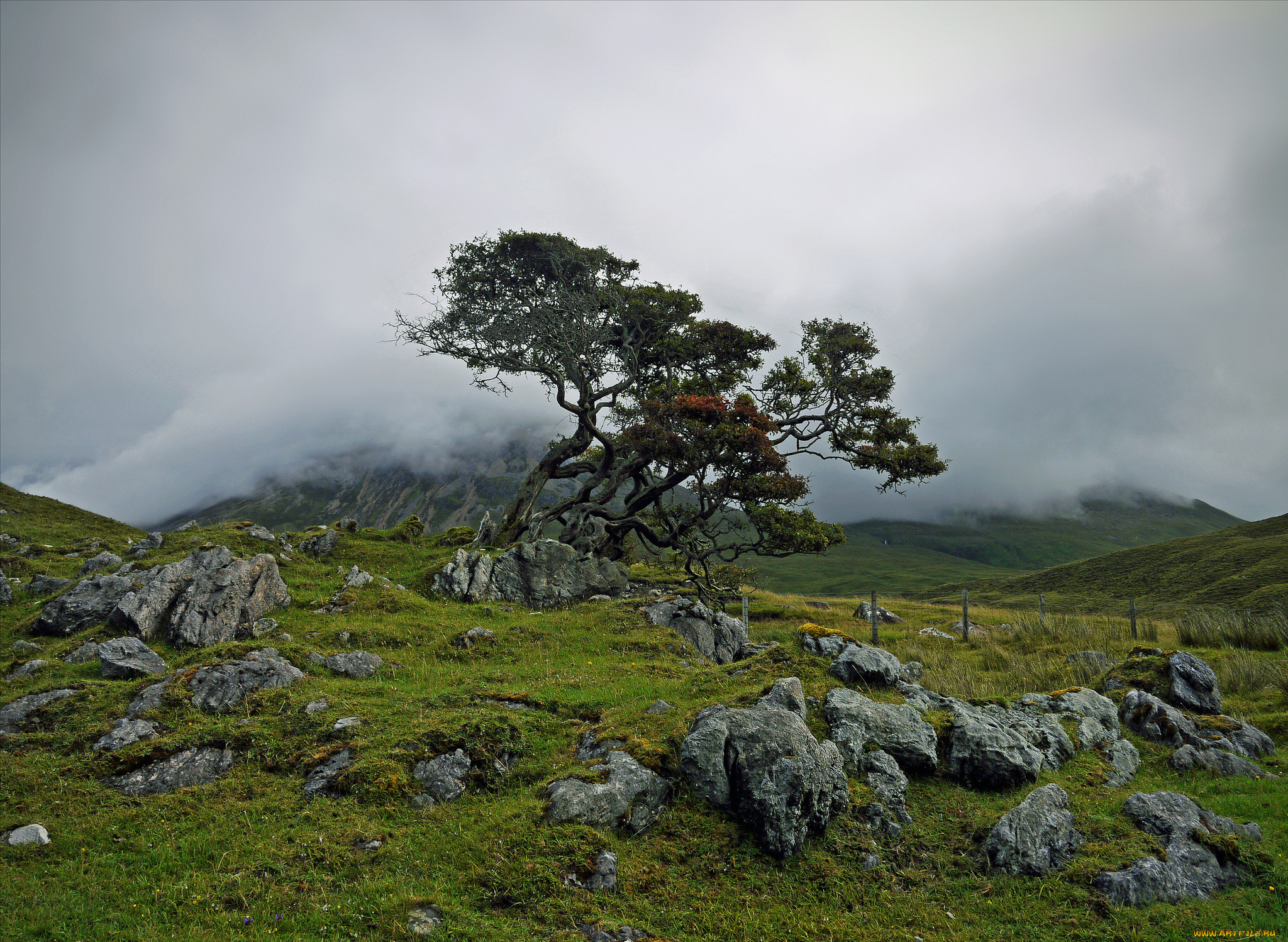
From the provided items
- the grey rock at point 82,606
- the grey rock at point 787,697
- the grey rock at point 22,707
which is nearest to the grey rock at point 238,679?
the grey rock at point 22,707

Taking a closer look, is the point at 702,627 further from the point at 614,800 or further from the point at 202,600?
the point at 202,600

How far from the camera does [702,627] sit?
26609 mm

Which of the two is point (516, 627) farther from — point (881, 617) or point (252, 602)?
point (881, 617)

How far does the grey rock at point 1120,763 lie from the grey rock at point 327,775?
1540 centimetres

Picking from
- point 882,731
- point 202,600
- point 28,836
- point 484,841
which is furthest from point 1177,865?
point 202,600

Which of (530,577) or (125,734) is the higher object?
(530,577)

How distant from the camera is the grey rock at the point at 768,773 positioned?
1049 cm

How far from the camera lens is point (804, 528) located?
30.3 meters

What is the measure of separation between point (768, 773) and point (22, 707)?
55.0 feet

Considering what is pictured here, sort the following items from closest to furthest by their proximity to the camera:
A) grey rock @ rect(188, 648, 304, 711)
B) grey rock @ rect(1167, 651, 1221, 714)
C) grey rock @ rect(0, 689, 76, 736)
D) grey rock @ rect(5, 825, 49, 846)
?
grey rock @ rect(5, 825, 49, 846) → grey rock @ rect(0, 689, 76, 736) → grey rock @ rect(188, 648, 304, 711) → grey rock @ rect(1167, 651, 1221, 714)

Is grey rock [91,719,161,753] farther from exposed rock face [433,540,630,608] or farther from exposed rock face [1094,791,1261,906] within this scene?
exposed rock face [1094,791,1261,906]

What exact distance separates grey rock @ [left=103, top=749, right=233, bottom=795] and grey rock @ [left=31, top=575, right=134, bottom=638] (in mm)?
11014

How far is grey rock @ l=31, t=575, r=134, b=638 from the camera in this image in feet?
64.2

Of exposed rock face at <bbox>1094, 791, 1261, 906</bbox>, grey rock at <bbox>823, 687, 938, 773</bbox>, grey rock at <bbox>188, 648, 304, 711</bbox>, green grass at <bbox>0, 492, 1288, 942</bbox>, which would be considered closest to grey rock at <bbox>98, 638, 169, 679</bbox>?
green grass at <bbox>0, 492, 1288, 942</bbox>
